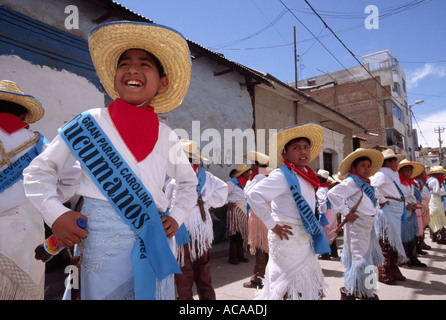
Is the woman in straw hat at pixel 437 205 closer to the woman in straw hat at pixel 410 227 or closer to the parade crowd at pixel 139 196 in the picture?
the woman in straw hat at pixel 410 227

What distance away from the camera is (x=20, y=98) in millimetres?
2619

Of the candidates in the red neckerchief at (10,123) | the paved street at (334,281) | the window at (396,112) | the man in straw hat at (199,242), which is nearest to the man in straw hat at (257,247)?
the paved street at (334,281)

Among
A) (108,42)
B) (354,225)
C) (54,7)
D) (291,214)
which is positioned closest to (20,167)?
(108,42)

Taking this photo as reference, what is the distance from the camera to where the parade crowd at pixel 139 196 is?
4.46 ft

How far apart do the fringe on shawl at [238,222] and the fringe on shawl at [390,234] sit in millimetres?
2776

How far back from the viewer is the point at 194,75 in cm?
860

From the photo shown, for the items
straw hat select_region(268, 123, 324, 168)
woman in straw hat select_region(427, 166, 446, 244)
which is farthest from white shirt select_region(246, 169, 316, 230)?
woman in straw hat select_region(427, 166, 446, 244)

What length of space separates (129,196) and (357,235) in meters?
3.62

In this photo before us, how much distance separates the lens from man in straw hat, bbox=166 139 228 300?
3586 millimetres

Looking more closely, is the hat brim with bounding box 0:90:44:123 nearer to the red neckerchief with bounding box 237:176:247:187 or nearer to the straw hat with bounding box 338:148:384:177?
the straw hat with bounding box 338:148:384:177

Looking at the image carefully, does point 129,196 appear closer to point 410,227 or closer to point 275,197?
point 275,197

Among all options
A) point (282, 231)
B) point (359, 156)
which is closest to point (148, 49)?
point (282, 231)

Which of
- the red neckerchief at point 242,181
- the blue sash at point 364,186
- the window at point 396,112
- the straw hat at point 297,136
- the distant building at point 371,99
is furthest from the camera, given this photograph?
the window at point 396,112

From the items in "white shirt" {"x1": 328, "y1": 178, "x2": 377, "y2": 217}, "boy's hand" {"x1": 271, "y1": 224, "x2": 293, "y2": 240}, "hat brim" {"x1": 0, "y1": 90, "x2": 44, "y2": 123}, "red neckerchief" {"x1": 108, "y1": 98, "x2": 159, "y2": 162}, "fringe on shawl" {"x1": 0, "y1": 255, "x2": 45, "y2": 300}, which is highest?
"hat brim" {"x1": 0, "y1": 90, "x2": 44, "y2": 123}
